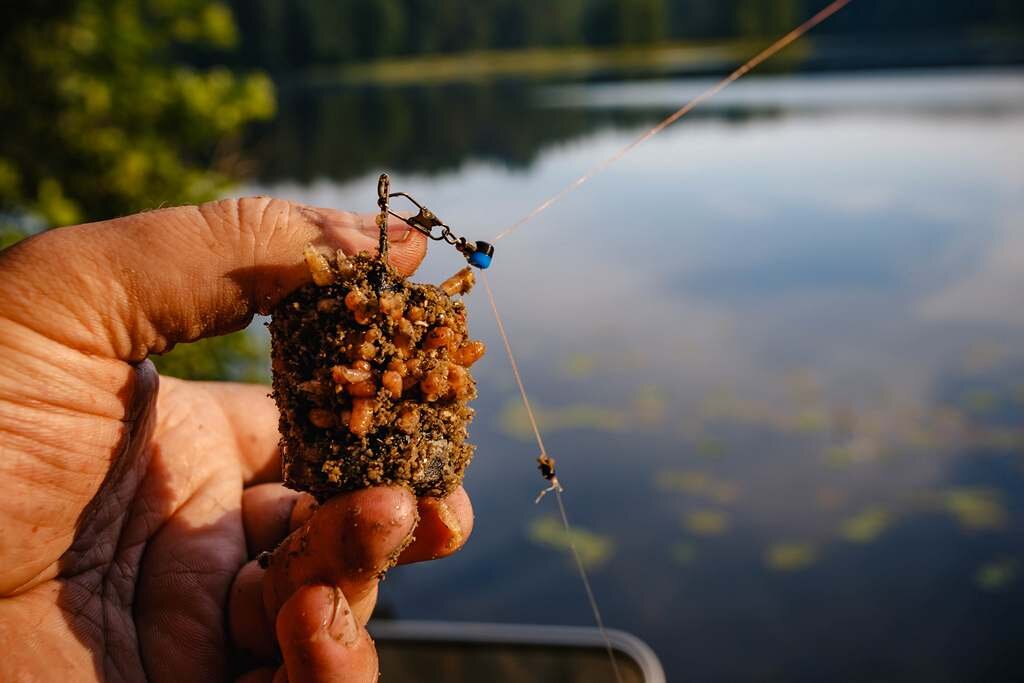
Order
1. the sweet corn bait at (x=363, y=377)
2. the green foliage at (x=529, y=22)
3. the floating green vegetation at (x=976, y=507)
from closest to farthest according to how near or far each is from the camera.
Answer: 1. the sweet corn bait at (x=363, y=377)
2. the floating green vegetation at (x=976, y=507)
3. the green foliage at (x=529, y=22)

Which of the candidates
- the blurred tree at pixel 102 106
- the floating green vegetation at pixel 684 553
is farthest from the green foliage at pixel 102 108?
the floating green vegetation at pixel 684 553

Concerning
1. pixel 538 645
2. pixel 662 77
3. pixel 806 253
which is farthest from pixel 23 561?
pixel 662 77

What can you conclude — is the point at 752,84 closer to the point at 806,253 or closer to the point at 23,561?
the point at 806,253

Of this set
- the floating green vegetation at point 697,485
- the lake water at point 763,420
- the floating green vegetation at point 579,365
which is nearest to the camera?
the lake water at point 763,420

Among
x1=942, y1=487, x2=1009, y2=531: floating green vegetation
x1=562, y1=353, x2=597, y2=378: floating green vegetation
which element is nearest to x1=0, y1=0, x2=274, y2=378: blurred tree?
x1=562, y1=353, x2=597, y2=378: floating green vegetation

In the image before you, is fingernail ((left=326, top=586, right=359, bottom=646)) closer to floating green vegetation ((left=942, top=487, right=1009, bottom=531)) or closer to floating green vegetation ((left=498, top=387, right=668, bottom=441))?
floating green vegetation ((left=498, top=387, right=668, bottom=441))

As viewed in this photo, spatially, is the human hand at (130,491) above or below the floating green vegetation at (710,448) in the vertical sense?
above

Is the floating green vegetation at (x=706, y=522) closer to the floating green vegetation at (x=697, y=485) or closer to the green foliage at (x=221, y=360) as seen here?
the floating green vegetation at (x=697, y=485)
